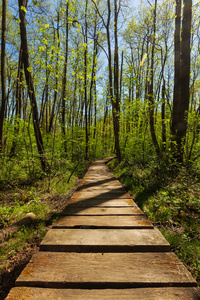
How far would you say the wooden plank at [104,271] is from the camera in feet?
3.75

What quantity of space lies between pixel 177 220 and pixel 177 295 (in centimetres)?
171

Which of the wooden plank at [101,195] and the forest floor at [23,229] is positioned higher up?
the wooden plank at [101,195]

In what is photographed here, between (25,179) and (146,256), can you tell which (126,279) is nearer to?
(146,256)

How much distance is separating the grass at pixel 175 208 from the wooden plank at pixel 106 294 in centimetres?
60

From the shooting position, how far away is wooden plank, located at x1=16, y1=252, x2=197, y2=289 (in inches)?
45.0

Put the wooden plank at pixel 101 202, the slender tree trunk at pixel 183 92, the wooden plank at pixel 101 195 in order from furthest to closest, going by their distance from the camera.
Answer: the slender tree trunk at pixel 183 92 → the wooden plank at pixel 101 195 → the wooden plank at pixel 101 202

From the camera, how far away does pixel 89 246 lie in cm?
155

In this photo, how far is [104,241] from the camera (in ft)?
5.30

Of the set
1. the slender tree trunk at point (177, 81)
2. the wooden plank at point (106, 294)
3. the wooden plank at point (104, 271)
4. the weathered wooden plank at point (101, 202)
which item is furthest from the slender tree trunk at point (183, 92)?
the wooden plank at point (106, 294)

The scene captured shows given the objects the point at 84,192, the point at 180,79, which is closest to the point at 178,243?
the point at 84,192

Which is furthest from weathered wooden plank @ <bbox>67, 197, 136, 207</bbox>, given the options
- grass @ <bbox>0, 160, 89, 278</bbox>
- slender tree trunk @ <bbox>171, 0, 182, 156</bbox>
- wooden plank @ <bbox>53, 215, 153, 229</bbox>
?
slender tree trunk @ <bbox>171, 0, 182, 156</bbox>

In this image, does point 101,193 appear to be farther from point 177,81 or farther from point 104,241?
point 177,81

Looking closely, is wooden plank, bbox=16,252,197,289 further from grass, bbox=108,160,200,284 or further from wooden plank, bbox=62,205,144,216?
wooden plank, bbox=62,205,144,216

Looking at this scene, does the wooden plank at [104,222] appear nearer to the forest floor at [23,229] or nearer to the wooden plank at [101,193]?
the forest floor at [23,229]
